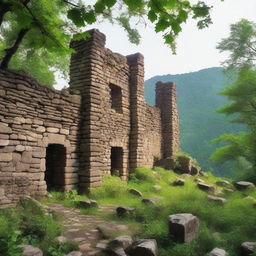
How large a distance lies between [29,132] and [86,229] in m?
3.04

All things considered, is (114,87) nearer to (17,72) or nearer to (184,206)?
(17,72)

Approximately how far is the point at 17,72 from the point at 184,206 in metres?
5.15

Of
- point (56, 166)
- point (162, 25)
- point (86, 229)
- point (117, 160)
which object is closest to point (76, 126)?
point (56, 166)

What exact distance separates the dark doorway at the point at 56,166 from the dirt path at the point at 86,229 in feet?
4.63

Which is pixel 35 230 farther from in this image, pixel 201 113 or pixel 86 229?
pixel 201 113

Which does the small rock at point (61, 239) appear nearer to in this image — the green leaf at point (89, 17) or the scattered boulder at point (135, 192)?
the green leaf at point (89, 17)

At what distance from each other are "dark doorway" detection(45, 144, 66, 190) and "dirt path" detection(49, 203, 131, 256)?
4.63 ft

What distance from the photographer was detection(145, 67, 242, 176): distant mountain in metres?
46.9

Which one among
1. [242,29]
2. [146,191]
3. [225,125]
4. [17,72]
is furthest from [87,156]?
[225,125]

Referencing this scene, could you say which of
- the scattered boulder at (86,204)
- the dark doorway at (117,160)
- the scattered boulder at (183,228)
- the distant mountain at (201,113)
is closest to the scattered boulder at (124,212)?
the scattered boulder at (86,204)

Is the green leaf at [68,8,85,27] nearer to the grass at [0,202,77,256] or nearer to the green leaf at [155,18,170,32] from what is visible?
the green leaf at [155,18,170,32]

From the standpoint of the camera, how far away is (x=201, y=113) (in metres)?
60.0

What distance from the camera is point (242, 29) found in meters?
14.5

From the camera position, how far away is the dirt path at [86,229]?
3863 millimetres
